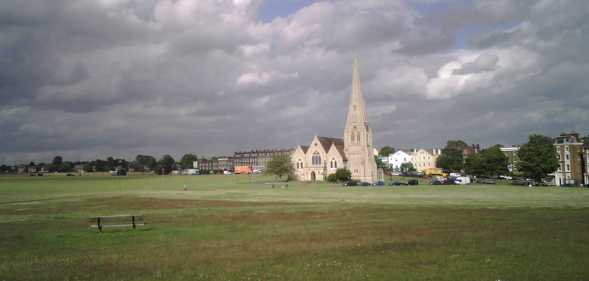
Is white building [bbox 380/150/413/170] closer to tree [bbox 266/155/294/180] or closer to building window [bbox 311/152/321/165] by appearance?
building window [bbox 311/152/321/165]

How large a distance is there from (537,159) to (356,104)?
45.4 meters

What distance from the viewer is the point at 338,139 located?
13412cm

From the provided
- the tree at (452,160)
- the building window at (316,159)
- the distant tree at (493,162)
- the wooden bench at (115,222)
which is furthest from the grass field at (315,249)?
the tree at (452,160)

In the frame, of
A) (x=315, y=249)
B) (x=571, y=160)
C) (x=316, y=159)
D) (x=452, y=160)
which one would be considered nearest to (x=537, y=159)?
(x=571, y=160)

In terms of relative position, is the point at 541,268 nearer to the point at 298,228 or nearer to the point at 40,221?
the point at 298,228

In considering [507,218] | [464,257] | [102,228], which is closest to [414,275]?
[464,257]

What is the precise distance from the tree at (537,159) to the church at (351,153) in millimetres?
36695

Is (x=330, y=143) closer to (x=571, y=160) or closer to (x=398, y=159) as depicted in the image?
(x=571, y=160)

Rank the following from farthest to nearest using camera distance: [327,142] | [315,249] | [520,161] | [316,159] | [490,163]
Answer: [327,142] → [316,159] → [490,163] → [520,161] → [315,249]

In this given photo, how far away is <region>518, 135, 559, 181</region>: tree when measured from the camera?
8025 cm

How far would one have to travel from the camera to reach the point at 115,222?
2295 centimetres

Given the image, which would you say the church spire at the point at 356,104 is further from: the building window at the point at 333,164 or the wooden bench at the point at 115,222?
the wooden bench at the point at 115,222

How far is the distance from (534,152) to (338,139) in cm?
6056

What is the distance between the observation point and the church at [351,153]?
113875mm
